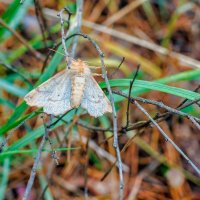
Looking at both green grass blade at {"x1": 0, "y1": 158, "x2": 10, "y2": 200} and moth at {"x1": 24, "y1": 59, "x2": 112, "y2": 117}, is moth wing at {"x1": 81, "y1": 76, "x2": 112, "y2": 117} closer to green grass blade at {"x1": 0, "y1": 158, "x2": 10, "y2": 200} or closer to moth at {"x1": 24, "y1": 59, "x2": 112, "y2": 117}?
moth at {"x1": 24, "y1": 59, "x2": 112, "y2": 117}

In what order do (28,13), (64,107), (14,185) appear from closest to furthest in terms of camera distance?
(64,107) → (14,185) → (28,13)

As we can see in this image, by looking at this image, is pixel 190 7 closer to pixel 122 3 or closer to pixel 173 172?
pixel 122 3

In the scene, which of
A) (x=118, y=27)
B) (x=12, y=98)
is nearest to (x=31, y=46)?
(x=12, y=98)

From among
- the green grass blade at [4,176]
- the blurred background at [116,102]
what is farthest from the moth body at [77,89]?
the green grass blade at [4,176]

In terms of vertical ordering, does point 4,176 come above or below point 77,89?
below

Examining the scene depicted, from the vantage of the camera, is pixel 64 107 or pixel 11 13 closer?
pixel 64 107

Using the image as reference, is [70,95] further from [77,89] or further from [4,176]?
[4,176]

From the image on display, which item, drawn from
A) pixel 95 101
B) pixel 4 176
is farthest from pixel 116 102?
pixel 4 176
